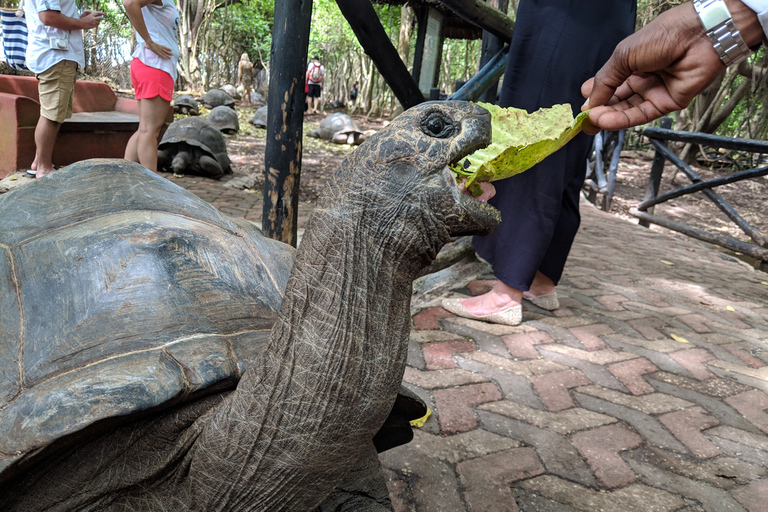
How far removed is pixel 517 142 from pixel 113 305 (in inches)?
43.1

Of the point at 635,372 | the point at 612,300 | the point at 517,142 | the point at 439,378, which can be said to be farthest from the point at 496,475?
the point at 612,300

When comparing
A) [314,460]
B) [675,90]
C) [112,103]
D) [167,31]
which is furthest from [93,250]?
[112,103]

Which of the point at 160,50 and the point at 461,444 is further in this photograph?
the point at 160,50

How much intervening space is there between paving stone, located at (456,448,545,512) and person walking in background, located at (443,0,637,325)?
3.83 ft

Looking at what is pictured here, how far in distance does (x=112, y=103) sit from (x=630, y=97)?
688cm

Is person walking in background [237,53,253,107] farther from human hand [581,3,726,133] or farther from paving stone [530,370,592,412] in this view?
human hand [581,3,726,133]

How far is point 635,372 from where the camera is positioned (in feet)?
8.39

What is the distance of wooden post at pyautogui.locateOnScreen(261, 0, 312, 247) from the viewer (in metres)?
2.21

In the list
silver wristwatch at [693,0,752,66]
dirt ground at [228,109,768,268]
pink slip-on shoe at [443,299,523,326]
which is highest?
silver wristwatch at [693,0,752,66]

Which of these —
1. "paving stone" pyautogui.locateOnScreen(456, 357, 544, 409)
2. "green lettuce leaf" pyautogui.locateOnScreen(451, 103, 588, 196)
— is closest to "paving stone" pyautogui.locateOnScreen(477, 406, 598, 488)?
"paving stone" pyautogui.locateOnScreen(456, 357, 544, 409)

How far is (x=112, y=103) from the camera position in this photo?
6.79 m

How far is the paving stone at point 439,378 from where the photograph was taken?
Result: 225 cm

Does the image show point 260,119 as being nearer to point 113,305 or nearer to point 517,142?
point 517,142

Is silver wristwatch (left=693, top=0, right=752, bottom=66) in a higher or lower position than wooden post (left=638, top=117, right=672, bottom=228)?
higher
